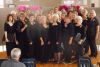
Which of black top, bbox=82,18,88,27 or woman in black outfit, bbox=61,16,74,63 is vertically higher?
black top, bbox=82,18,88,27

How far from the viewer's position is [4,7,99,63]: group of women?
8.07 metres

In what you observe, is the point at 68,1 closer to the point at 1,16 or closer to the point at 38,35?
the point at 1,16

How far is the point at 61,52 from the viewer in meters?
8.41

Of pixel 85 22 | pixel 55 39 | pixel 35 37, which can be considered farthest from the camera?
pixel 85 22

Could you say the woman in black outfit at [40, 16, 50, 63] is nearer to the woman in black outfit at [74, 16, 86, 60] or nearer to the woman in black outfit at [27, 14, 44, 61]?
the woman in black outfit at [27, 14, 44, 61]

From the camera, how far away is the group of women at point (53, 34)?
8.07m

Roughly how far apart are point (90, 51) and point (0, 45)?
3.19 m

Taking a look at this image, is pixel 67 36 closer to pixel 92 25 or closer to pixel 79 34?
pixel 79 34

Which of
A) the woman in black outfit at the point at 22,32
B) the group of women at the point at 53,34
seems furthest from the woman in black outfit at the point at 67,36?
the woman in black outfit at the point at 22,32

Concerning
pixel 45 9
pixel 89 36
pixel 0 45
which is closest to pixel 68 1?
pixel 45 9

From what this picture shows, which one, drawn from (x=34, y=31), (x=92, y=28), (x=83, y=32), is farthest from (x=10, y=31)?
(x=92, y=28)

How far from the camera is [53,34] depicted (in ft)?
26.5

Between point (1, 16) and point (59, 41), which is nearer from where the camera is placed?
point (59, 41)

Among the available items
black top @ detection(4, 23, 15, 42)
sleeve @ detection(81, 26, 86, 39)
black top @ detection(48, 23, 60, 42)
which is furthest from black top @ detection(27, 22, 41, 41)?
sleeve @ detection(81, 26, 86, 39)
